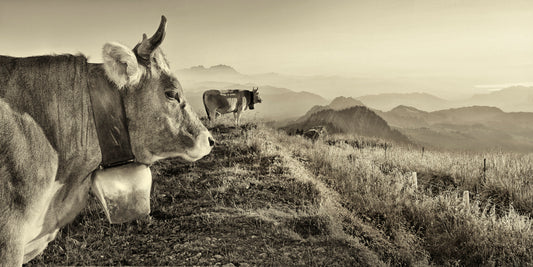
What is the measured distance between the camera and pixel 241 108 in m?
15.8

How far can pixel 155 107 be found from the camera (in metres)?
1.94

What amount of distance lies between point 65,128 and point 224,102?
13579 mm

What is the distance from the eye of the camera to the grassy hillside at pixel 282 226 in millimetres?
4457

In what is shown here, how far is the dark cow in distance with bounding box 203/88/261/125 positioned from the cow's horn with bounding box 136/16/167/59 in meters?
13.1

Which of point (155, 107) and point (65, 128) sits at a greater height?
point (155, 107)

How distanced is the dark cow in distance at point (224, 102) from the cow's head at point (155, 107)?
1293 cm

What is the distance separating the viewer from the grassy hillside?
14.6 ft

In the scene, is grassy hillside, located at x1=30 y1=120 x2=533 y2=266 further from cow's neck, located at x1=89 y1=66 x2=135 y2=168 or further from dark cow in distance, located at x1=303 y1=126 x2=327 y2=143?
dark cow in distance, located at x1=303 y1=126 x2=327 y2=143

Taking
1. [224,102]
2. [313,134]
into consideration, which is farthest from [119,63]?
[313,134]

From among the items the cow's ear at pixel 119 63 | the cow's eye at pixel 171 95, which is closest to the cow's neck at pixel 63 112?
the cow's ear at pixel 119 63

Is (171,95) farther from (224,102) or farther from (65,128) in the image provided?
(224,102)

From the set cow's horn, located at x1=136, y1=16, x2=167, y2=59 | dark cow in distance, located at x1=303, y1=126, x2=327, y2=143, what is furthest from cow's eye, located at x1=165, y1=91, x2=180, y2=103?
dark cow in distance, located at x1=303, y1=126, x2=327, y2=143

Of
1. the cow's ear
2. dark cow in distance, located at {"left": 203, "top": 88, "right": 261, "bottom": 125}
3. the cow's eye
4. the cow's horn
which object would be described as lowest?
dark cow in distance, located at {"left": 203, "top": 88, "right": 261, "bottom": 125}

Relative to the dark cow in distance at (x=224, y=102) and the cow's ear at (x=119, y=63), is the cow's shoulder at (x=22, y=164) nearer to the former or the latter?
the cow's ear at (x=119, y=63)
